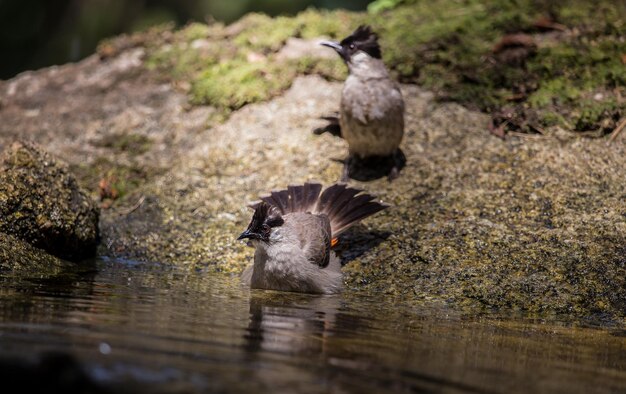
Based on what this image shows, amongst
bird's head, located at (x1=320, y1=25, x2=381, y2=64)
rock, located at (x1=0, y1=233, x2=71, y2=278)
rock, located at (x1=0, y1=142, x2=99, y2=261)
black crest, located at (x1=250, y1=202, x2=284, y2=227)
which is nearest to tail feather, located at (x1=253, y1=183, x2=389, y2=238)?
black crest, located at (x1=250, y1=202, x2=284, y2=227)

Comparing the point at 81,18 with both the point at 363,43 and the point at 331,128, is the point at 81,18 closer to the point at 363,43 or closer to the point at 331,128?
the point at 331,128

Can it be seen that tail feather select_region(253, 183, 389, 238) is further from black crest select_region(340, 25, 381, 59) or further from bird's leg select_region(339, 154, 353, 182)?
black crest select_region(340, 25, 381, 59)

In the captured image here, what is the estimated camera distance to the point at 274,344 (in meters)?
3.58

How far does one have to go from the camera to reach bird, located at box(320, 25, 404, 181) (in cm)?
697

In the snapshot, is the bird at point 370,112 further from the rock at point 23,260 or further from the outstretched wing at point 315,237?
the rock at point 23,260

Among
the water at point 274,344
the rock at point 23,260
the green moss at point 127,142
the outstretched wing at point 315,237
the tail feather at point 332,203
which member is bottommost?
the water at point 274,344

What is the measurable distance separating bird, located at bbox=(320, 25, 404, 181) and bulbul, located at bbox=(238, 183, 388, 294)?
2.67 feet

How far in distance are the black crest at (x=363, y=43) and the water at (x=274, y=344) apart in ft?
9.41

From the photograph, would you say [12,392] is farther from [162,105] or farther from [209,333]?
[162,105]

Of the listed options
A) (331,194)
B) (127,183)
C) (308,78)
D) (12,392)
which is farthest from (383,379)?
(308,78)

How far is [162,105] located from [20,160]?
297 cm

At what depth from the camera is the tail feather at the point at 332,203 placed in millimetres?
6223

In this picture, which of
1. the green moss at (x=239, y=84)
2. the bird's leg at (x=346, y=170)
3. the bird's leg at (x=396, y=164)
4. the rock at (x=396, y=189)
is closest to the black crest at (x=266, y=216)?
the rock at (x=396, y=189)

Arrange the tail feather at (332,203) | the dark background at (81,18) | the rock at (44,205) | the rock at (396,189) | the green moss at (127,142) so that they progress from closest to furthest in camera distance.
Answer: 1. the rock at (396,189)
2. the rock at (44,205)
3. the tail feather at (332,203)
4. the green moss at (127,142)
5. the dark background at (81,18)
